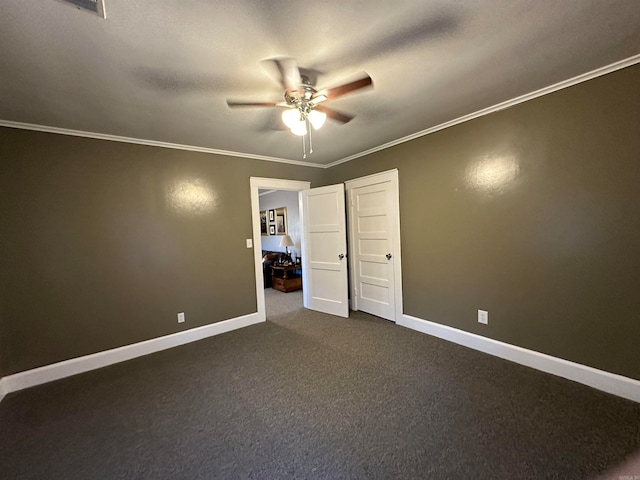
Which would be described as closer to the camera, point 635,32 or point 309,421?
point 635,32

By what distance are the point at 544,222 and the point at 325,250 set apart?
261cm

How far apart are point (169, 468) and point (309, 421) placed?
86 cm

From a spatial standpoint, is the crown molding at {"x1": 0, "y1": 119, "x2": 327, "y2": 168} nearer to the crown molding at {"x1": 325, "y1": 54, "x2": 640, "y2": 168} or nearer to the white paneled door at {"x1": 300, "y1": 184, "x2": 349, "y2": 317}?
the white paneled door at {"x1": 300, "y1": 184, "x2": 349, "y2": 317}

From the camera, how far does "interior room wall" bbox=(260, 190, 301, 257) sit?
645cm

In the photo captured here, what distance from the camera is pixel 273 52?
157 cm

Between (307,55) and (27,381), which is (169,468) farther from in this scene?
(307,55)

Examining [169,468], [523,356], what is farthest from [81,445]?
[523,356]

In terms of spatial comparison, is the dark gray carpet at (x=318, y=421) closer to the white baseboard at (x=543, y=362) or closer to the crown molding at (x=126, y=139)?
the white baseboard at (x=543, y=362)

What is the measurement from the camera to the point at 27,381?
2438 mm

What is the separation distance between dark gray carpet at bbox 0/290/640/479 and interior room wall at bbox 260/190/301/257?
153 inches

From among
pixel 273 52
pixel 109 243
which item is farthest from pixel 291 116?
pixel 109 243

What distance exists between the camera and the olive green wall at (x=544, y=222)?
1.94 meters

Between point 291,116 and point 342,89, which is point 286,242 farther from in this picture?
point 342,89

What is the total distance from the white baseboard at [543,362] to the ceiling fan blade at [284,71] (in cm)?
292
